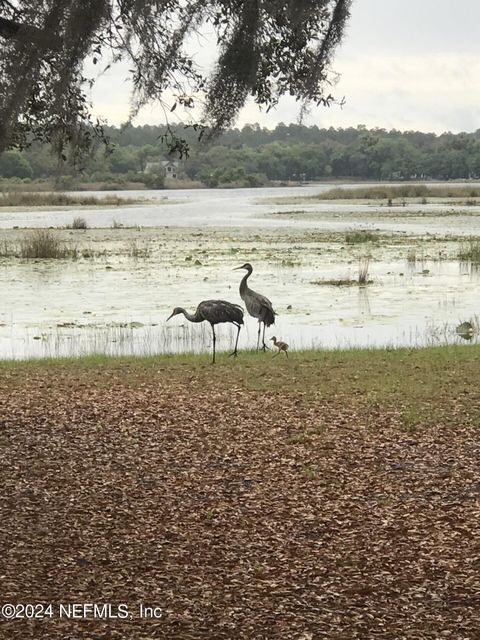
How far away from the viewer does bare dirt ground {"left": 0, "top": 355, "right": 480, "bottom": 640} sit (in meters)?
5.11

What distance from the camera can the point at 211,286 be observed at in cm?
2331

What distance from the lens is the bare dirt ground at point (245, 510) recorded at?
5105mm

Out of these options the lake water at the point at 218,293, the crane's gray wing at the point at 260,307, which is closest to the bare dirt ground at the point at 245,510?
the crane's gray wing at the point at 260,307

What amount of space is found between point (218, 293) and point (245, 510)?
15.4 metres

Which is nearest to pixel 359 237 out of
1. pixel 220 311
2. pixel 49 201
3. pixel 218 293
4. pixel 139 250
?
pixel 139 250

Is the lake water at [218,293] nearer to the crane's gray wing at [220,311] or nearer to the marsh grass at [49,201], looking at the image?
the crane's gray wing at [220,311]

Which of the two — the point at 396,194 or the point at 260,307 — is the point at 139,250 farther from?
the point at 396,194

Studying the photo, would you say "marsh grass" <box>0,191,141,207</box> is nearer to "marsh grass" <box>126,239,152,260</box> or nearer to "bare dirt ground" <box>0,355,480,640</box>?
"marsh grass" <box>126,239,152,260</box>

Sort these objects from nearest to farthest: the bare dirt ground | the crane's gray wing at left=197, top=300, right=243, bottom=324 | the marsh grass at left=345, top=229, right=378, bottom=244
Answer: the bare dirt ground → the crane's gray wing at left=197, top=300, right=243, bottom=324 → the marsh grass at left=345, top=229, right=378, bottom=244

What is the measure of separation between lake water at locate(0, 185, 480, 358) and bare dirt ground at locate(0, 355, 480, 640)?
5361 mm

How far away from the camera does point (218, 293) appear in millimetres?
21953

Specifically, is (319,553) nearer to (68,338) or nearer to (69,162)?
(69,162)

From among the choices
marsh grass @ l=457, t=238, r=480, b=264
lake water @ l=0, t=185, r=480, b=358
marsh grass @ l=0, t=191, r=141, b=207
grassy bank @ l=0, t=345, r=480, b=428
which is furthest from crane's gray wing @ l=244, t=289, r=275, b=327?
marsh grass @ l=0, t=191, r=141, b=207

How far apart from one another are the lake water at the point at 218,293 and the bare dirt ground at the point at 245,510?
17.6ft
